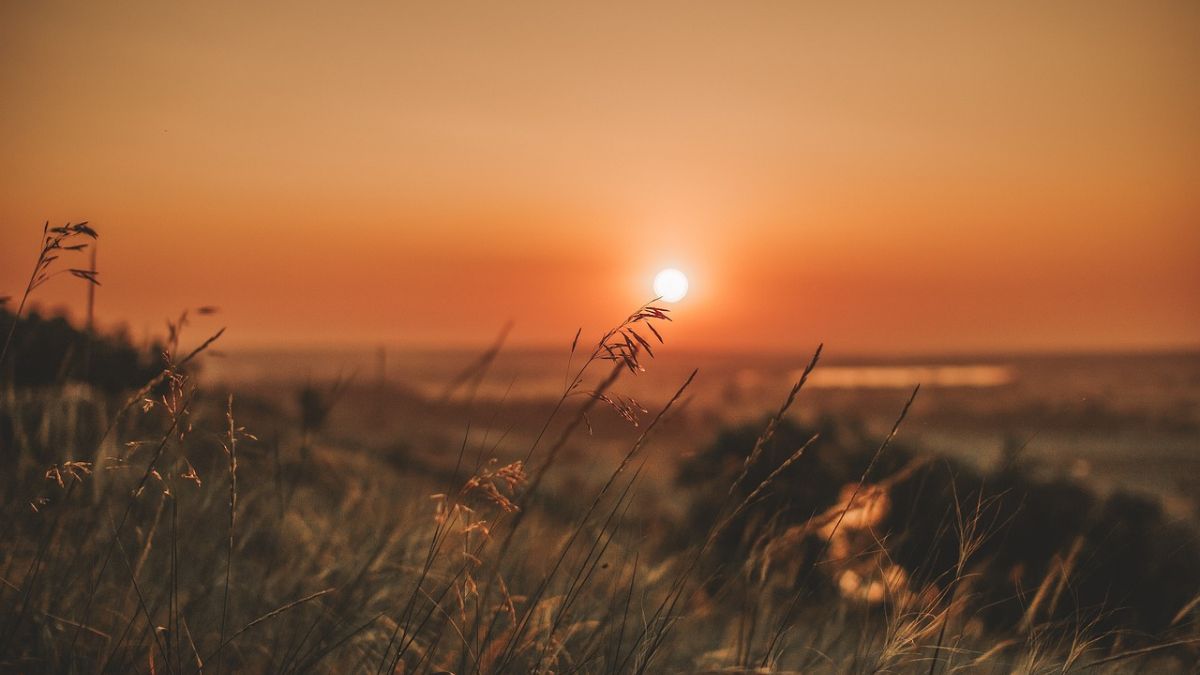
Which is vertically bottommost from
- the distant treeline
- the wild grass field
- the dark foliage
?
the dark foliage

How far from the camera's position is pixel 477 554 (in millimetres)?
2271

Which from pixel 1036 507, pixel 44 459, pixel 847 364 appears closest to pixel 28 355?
pixel 44 459

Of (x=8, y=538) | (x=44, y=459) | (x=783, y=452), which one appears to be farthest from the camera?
(x=783, y=452)

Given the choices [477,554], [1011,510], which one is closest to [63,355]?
[477,554]

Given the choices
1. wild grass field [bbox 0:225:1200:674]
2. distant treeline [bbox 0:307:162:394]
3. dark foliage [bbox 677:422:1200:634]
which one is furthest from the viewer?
dark foliage [bbox 677:422:1200:634]

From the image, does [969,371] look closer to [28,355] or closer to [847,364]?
[847,364]

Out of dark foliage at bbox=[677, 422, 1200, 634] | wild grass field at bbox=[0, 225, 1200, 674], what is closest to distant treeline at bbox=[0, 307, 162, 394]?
wild grass field at bbox=[0, 225, 1200, 674]

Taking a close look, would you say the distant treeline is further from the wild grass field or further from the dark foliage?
the dark foliage

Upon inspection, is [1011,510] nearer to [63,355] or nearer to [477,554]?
[477,554]

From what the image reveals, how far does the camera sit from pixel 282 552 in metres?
3.27

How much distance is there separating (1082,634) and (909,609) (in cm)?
63

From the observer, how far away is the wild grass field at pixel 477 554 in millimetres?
1939

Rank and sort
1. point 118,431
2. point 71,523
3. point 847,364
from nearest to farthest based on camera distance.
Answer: point 71,523, point 118,431, point 847,364

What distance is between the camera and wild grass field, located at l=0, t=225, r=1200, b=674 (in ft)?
6.36
